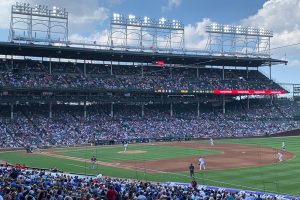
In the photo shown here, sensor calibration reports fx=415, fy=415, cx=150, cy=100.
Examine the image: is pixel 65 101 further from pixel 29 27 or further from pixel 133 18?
pixel 133 18

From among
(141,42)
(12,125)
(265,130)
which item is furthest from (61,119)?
(265,130)

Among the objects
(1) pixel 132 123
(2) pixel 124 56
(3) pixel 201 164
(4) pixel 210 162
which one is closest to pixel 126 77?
(2) pixel 124 56

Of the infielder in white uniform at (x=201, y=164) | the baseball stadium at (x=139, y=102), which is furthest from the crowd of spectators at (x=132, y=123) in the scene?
the infielder in white uniform at (x=201, y=164)

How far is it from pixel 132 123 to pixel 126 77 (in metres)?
10.1

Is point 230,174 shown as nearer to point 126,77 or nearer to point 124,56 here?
point 124,56

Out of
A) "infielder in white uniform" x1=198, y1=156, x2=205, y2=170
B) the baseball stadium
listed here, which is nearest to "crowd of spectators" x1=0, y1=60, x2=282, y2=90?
the baseball stadium

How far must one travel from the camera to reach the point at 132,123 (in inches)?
2771

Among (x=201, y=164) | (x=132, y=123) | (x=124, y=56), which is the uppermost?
(x=124, y=56)

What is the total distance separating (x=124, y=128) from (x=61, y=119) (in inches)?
402

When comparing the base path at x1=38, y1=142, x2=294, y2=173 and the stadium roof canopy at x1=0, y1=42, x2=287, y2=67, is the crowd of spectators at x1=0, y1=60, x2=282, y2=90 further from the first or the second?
the base path at x1=38, y1=142, x2=294, y2=173

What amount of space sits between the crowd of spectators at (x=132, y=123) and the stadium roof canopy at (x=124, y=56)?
8641mm

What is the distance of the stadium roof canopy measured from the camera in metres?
65.8

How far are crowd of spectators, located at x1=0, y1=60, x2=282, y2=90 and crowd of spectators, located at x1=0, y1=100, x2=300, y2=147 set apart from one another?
4629 mm

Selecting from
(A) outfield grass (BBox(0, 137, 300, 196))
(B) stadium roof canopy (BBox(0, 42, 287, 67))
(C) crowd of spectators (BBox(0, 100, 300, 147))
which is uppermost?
(B) stadium roof canopy (BBox(0, 42, 287, 67))
